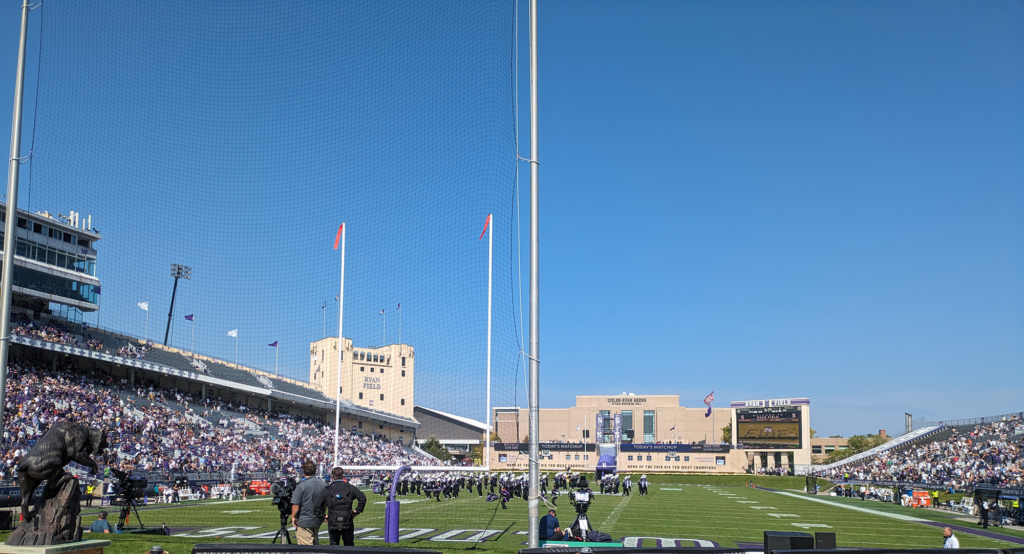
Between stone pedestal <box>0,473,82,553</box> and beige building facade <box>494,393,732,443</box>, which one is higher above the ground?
stone pedestal <box>0,473,82,553</box>


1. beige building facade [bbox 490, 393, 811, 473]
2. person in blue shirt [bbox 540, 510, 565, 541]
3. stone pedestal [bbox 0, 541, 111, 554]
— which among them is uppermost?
stone pedestal [bbox 0, 541, 111, 554]

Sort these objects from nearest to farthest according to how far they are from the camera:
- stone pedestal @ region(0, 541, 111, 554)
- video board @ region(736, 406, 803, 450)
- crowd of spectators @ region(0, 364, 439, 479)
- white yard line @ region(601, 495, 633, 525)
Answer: stone pedestal @ region(0, 541, 111, 554) < white yard line @ region(601, 495, 633, 525) < crowd of spectators @ region(0, 364, 439, 479) < video board @ region(736, 406, 803, 450)

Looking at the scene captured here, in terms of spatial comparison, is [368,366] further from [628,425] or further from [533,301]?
[628,425]

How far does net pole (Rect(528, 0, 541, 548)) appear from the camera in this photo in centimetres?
943

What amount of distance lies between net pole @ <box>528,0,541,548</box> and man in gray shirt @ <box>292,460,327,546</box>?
284 cm

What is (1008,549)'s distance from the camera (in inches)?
271

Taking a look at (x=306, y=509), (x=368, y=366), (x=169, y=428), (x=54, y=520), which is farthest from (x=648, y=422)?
(x=54, y=520)

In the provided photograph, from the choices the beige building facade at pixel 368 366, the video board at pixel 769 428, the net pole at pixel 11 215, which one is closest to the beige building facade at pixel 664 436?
the video board at pixel 769 428

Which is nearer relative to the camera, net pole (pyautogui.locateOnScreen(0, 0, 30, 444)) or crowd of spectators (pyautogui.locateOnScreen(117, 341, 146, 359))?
net pole (pyautogui.locateOnScreen(0, 0, 30, 444))

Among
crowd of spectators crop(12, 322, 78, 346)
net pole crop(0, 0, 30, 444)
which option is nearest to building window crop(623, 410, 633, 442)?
crowd of spectators crop(12, 322, 78, 346)

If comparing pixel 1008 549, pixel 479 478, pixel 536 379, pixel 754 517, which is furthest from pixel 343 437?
pixel 1008 549

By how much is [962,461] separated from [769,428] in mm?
28882

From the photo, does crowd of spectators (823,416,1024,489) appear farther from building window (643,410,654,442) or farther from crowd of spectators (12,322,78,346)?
crowd of spectators (12,322,78,346)

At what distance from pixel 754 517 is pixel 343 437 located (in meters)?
21.5
